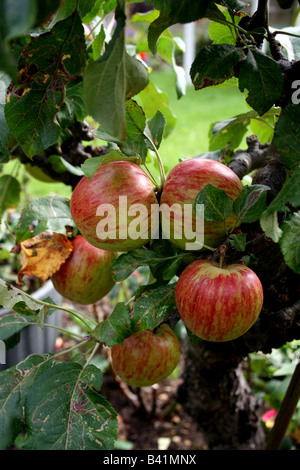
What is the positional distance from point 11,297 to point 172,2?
0.47 metres

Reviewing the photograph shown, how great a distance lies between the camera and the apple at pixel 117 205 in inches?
23.2

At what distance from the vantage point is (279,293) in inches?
29.5

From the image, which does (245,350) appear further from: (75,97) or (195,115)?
(195,115)

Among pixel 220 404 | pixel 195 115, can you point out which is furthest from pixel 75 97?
pixel 195 115

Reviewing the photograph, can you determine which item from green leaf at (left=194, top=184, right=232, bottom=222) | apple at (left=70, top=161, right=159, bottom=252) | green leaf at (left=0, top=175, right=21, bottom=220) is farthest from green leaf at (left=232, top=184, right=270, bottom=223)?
green leaf at (left=0, top=175, right=21, bottom=220)

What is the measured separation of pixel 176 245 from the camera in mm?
632

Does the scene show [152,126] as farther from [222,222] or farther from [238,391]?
[238,391]

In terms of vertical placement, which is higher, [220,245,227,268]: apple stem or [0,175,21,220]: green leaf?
[220,245,227,268]: apple stem

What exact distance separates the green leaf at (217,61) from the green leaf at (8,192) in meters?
0.73

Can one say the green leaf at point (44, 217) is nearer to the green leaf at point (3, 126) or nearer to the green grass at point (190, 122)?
the green leaf at point (3, 126)

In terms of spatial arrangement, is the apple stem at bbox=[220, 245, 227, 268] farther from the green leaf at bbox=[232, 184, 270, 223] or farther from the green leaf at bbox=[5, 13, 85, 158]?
the green leaf at bbox=[5, 13, 85, 158]

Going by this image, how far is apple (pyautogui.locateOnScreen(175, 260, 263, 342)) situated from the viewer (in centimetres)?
52

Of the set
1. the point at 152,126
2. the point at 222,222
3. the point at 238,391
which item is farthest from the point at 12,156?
the point at 238,391

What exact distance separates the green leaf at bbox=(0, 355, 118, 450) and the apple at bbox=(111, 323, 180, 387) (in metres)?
0.05
